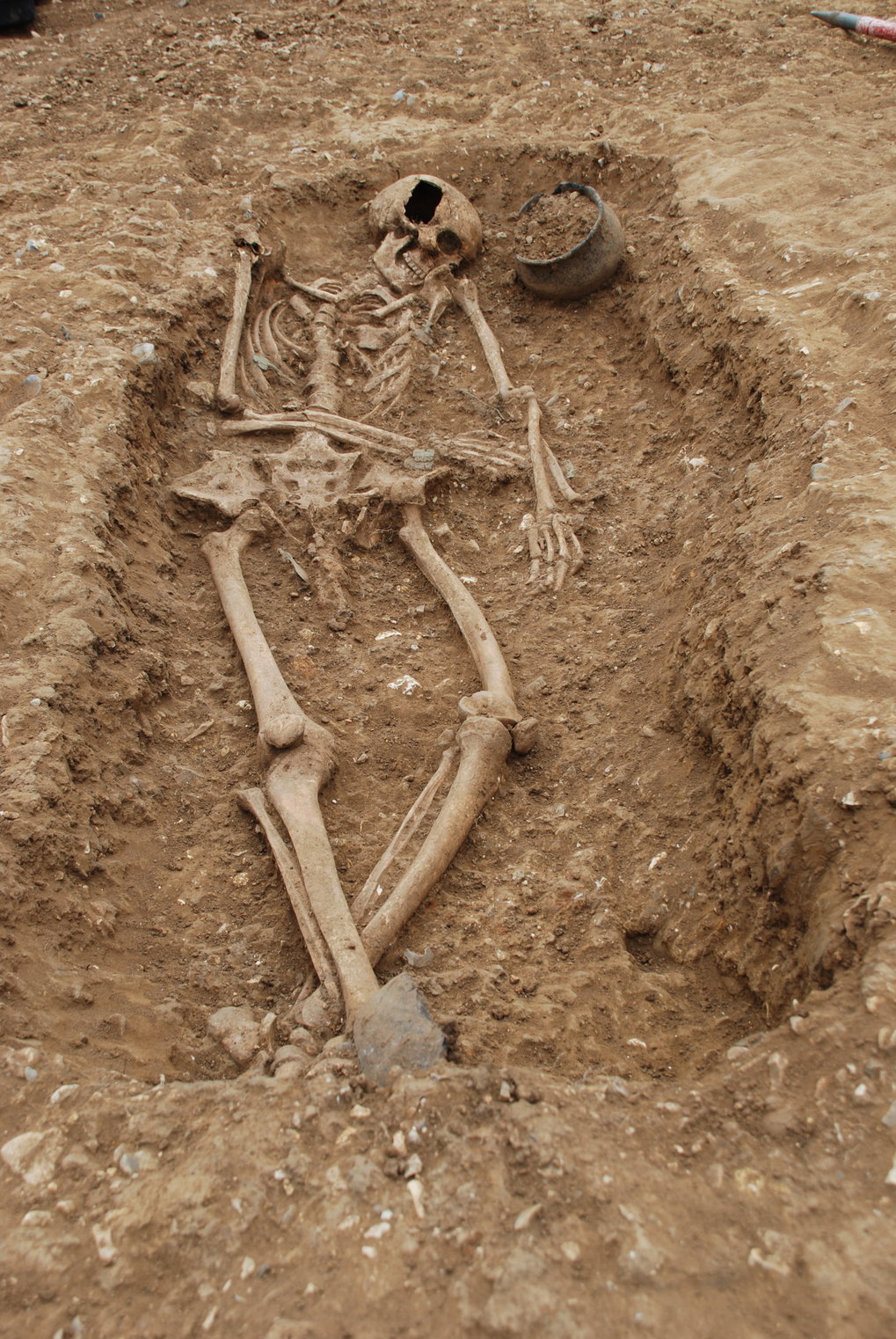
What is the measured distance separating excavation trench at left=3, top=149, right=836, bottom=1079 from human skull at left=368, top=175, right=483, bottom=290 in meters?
0.99

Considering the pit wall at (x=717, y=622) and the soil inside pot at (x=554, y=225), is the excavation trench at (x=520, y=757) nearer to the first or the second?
the pit wall at (x=717, y=622)

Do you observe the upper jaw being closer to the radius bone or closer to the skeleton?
the skeleton

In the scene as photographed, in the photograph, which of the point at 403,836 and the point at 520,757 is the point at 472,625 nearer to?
the point at 520,757

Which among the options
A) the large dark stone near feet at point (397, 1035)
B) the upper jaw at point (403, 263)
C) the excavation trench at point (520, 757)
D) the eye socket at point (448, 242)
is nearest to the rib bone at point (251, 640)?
the excavation trench at point (520, 757)

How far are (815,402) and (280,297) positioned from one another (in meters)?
3.67

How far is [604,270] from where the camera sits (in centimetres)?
525

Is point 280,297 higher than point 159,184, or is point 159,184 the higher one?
point 159,184

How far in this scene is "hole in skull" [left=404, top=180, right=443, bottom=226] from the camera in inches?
230

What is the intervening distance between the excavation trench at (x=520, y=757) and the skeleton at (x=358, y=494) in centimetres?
11

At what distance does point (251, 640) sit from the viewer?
346 centimetres

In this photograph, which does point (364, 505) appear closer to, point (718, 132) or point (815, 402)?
point (815, 402)

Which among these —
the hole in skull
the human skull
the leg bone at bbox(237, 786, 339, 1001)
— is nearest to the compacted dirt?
the leg bone at bbox(237, 786, 339, 1001)

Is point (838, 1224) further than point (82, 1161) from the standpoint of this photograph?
No

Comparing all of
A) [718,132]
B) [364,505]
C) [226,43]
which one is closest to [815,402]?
[364,505]
